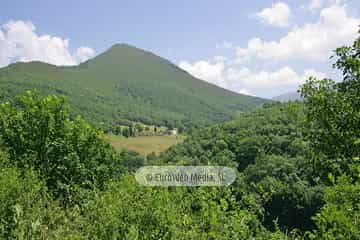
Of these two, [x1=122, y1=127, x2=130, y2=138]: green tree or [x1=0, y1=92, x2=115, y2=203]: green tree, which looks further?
[x1=122, y1=127, x2=130, y2=138]: green tree

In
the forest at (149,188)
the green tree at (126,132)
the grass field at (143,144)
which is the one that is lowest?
the grass field at (143,144)

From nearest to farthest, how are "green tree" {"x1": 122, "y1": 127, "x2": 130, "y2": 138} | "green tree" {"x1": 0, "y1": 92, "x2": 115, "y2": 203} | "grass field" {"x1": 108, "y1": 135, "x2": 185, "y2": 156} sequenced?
"green tree" {"x1": 0, "y1": 92, "x2": 115, "y2": 203}
"grass field" {"x1": 108, "y1": 135, "x2": 185, "y2": 156}
"green tree" {"x1": 122, "y1": 127, "x2": 130, "y2": 138}

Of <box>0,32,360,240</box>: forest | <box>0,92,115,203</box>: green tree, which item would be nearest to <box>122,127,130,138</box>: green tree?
<box>0,32,360,240</box>: forest

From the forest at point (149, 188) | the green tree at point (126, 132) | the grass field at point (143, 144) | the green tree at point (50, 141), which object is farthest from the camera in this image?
the green tree at point (126, 132)

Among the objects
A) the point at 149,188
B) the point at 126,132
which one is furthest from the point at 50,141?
the point at 126,132

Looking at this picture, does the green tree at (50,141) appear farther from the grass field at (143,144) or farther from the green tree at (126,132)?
the green tree at (126,132)

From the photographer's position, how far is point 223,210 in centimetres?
494

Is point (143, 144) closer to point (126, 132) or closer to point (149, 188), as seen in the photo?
point (126, 132)

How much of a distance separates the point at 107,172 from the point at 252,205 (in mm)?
10009

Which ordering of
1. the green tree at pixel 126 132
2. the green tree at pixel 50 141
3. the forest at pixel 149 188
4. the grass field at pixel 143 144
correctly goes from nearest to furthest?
1. the forest at pixel 149 188
2. the green tree at pixel 50 141
3. the grass field at pixel 143 144
4. the green tree at pixel 126 132

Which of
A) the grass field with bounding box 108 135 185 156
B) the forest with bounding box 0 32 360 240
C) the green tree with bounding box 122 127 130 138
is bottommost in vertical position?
the grass field with bounding box 108 135 185 156

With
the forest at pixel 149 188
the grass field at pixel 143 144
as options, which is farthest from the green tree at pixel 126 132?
the forest at pixel 149 188

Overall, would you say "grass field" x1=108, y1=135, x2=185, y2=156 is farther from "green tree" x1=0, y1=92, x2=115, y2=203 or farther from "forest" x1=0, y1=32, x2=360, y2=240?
"forest" x1=0, y1=32, x2=360, y2=240

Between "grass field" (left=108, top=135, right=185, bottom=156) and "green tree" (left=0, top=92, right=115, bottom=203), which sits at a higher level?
"green tree" (left=0, top=92, right=115, bottom=203)
